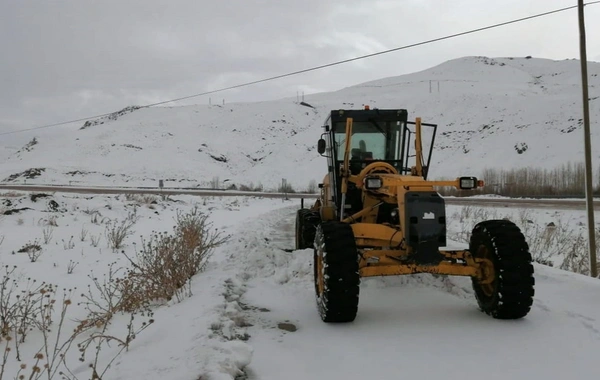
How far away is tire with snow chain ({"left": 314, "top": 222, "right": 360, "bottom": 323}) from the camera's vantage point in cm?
414

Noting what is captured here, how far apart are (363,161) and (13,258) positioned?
617 cm

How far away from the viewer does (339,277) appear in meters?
4.13

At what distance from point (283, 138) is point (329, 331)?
68.3 meters

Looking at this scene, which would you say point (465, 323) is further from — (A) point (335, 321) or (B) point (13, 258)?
(B) point (13, 258)

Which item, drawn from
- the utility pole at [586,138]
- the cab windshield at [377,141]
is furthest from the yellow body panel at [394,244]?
the utility pole at [586,138]

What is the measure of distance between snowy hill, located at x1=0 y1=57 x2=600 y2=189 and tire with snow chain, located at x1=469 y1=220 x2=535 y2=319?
135 ft

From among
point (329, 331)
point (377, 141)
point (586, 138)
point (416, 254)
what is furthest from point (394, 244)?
point (586, 138)

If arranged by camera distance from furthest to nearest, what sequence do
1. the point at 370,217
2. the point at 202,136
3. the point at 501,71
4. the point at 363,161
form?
the point at 501,71 < the point at 202,136 < the point at 363,161 < the point at 370,217

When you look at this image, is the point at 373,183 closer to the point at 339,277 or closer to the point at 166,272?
the point at 339,277

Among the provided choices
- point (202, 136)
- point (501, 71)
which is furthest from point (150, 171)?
point (501, 71)

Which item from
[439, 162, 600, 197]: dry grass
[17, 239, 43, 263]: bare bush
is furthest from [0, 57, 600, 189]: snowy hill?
[17, 239, 43, 263]: bare bush

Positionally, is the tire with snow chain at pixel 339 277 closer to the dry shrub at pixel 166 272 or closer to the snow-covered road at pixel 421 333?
the snow-covered road at pixel 421 333

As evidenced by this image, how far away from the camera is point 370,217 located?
582cm

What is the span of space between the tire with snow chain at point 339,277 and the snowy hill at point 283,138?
138 feet
